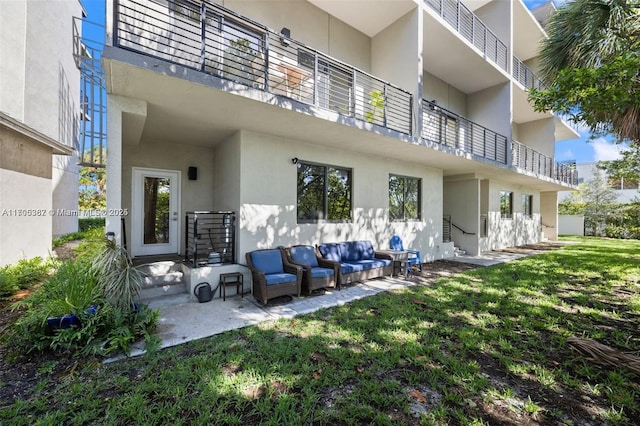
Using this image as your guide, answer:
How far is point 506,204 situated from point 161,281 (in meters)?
16.0

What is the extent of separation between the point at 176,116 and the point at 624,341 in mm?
8371

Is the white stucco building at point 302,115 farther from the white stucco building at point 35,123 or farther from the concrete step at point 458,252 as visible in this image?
the white stucco building at point 35,123

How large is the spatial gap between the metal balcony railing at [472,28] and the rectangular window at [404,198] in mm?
5086

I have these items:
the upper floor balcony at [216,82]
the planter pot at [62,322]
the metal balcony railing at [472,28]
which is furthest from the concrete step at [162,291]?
the metal balcony railing at [472,28]

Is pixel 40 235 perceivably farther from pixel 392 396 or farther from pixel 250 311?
pixel 392 396

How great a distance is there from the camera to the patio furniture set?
17.9 ft

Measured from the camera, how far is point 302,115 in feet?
17.6

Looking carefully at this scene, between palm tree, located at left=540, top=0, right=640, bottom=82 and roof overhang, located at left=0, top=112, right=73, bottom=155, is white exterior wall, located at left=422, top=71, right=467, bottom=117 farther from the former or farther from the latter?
roof overhang, located at left=0, top=112, right=73, bottom=155

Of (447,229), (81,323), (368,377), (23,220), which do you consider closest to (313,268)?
(368,377)

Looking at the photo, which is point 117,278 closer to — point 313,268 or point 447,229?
point 313,268

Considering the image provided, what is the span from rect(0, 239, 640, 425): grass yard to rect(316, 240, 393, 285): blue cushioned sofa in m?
1.70

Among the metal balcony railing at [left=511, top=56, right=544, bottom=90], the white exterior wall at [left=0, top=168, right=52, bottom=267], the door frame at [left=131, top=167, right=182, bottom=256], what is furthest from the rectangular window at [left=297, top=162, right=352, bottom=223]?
the metal balcony railing at [left=511, top=56, right=544, bottom=90]

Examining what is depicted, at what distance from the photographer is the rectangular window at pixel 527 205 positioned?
639 inches

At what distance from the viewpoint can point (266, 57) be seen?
4977mm
